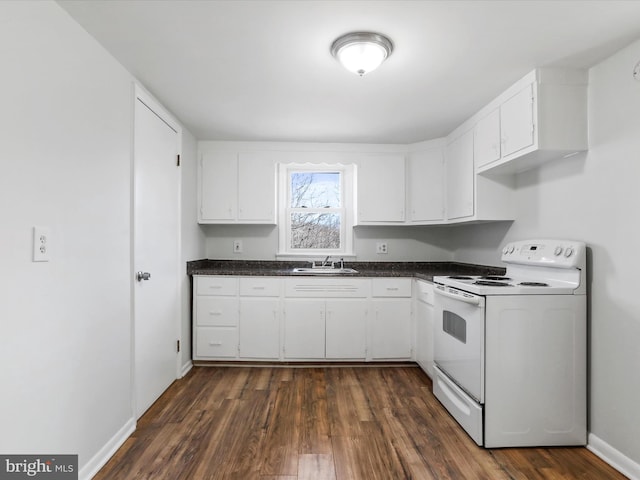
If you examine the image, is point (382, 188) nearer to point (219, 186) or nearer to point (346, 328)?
point (346, 328)

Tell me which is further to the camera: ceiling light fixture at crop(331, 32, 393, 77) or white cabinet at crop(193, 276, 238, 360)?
white cabinet at crop(193, 276, 238, 360)

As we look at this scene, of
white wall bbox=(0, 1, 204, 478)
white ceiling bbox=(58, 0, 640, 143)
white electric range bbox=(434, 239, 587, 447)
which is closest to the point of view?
white wall bbox=(0, 1, 204, 478)

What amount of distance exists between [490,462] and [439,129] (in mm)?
2628

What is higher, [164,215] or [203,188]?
[203,188]

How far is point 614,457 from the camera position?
1808 mm

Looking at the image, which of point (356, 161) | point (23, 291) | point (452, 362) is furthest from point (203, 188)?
point (452, 362)

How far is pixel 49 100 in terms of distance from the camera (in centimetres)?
142

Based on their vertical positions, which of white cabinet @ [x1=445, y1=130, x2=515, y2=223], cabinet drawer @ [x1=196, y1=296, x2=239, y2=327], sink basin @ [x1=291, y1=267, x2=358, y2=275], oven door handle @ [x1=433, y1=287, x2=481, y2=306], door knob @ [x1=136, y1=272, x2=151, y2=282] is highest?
white cabinet @ [x1=445, y1=130, x2=515, y2=223]

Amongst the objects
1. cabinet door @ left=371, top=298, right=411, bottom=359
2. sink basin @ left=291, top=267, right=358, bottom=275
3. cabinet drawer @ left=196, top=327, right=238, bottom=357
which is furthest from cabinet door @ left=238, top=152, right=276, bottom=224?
cabinet door @ left=371, top=298, right=411, bottom=359

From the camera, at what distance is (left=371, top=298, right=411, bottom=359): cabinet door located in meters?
3.22

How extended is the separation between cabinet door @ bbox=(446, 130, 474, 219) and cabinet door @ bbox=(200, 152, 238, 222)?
2144mm

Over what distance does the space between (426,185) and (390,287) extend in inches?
44.7

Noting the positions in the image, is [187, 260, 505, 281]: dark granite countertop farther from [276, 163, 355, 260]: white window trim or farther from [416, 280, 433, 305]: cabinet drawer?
[416, 280, 433, 305]: cabinet drawer

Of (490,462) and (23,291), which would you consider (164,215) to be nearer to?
(23,291)
